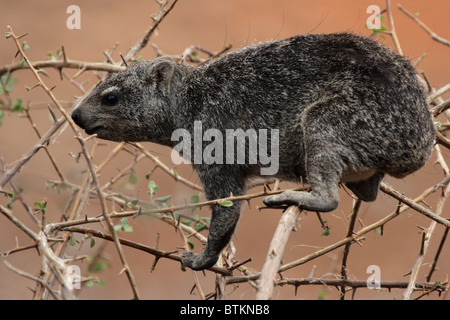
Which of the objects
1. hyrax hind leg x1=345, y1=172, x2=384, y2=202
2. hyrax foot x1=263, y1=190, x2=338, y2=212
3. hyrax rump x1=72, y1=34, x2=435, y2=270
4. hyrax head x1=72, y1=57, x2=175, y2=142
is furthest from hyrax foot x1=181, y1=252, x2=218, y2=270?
hyrax hind leg x1=345, y1=172, x2=384, y2=202

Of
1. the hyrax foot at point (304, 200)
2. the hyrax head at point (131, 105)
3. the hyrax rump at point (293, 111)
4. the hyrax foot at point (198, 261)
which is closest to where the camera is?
the hyrax foot at point (304, 200)

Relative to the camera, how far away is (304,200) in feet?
14.1

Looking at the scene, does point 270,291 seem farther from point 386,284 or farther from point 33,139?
point 33,139

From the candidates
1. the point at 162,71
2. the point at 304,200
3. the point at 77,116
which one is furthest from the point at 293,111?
the point at 77,116

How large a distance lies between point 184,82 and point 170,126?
37 centimetres

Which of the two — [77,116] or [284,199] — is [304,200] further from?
[77,116]

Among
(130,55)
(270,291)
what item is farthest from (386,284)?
(130,55)

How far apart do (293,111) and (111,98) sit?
136cm

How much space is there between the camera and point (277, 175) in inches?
193

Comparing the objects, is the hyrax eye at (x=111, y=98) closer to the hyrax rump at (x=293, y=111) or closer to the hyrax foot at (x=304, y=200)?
the hyrax rump at (x=293, y=111)

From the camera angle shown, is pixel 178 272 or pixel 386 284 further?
pixel 178 272

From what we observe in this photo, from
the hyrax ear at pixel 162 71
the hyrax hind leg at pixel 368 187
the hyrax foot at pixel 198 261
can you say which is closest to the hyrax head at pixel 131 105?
the hyrax ear at pixel 162 71

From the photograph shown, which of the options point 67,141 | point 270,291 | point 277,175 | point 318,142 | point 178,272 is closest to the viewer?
point 270,291

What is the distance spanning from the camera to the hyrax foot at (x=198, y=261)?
4.69m
